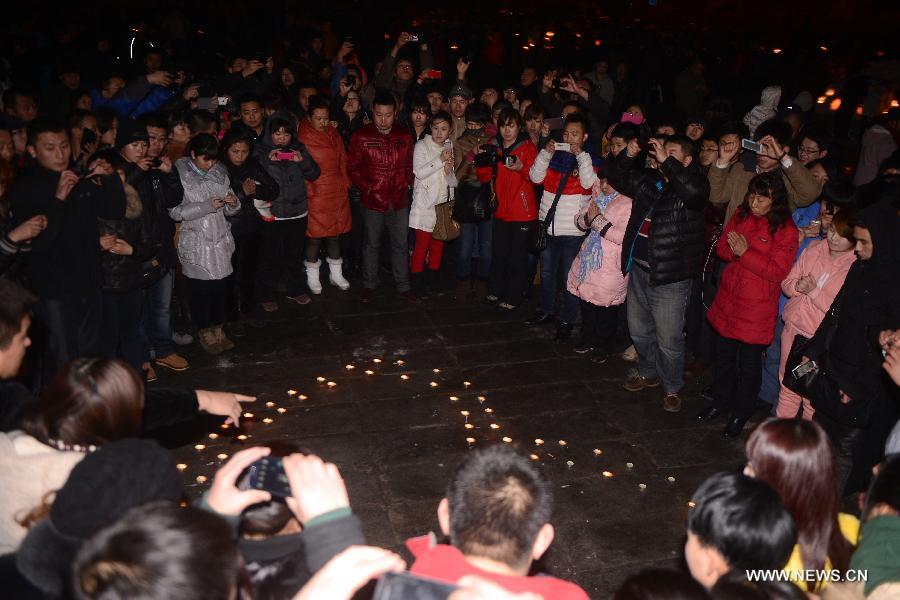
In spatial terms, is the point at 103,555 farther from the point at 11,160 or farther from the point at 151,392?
the point at 11,160

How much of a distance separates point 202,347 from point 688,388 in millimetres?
4093

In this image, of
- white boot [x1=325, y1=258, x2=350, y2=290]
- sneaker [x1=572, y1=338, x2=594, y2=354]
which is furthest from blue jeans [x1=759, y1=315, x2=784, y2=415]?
white boot [x1=325, y1=258, x2=350, y2=290]

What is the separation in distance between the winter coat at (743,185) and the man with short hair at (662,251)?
0.48 metres

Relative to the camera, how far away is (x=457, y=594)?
1719mm

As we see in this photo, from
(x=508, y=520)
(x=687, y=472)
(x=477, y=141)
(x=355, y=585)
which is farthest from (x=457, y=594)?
(x=477, y=141)

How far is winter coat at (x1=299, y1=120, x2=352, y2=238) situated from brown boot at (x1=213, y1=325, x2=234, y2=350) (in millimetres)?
1468

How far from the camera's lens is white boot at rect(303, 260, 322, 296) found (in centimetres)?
755

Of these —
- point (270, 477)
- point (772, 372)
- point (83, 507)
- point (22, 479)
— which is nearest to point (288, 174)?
point (772, 372)

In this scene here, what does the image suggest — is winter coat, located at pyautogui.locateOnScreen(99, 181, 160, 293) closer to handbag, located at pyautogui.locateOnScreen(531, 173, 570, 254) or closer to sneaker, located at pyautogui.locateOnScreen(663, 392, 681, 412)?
handbag, located at pyautogui.locateOnScreen(531, 173, 570, 254)

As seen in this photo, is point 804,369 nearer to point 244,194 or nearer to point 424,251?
point 424,251

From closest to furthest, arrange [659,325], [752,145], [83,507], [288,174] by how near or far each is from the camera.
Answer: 1. [83,507]
2. [752,145]
3. [659,325]
4. [288,174]

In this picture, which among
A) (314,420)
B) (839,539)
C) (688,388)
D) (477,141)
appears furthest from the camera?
(477,141)

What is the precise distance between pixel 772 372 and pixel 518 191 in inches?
107

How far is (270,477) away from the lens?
2.23 meters
